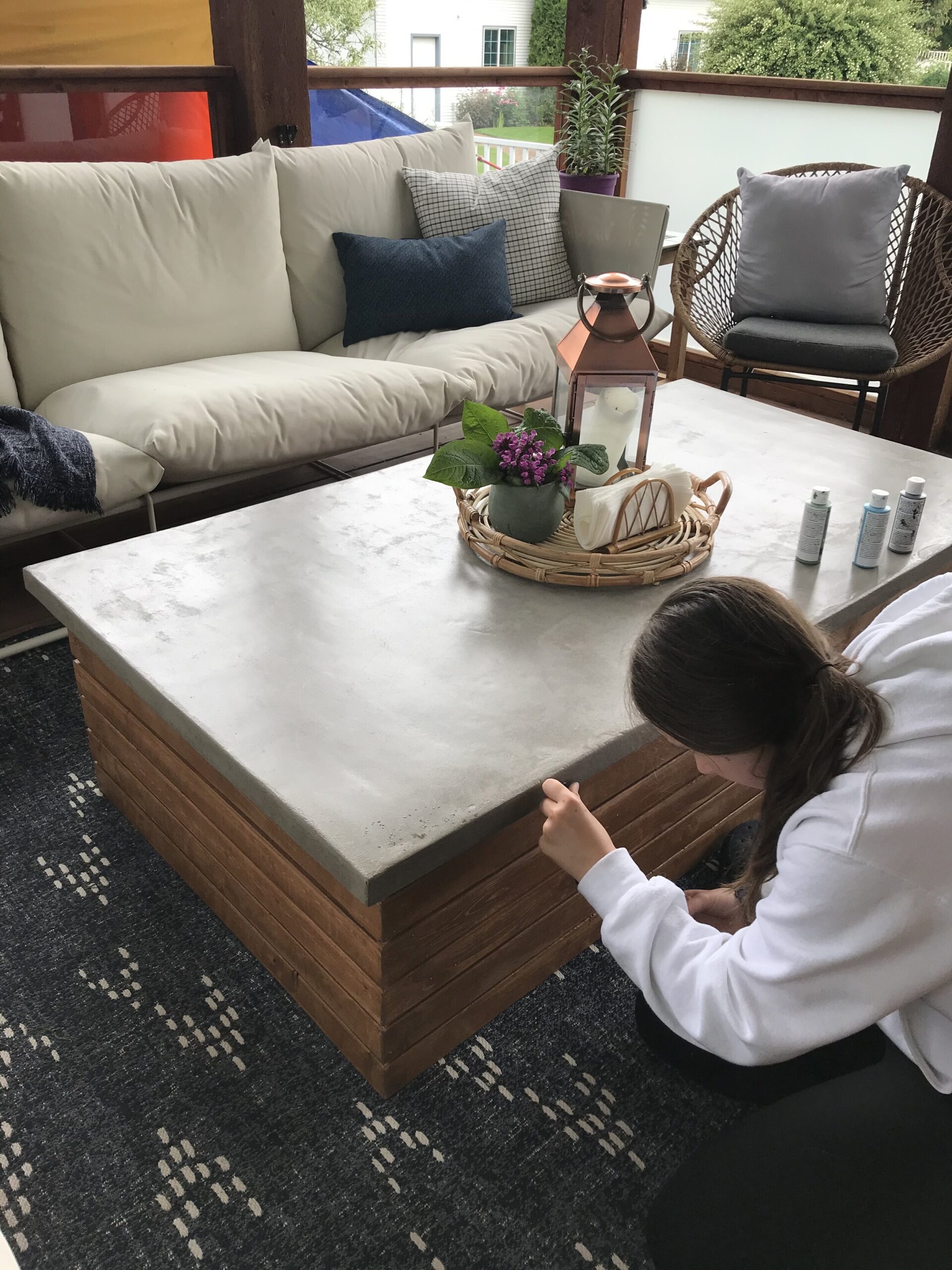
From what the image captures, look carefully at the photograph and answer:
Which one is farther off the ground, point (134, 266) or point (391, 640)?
point (134, 266)

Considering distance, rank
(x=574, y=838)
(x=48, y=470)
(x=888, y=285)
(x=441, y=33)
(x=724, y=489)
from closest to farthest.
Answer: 1. (x=574, y=838)
2. (x=724, y=489)
3. (x=48, y=470)
4. (x=888, y=285)
5. (x=441, y=33)

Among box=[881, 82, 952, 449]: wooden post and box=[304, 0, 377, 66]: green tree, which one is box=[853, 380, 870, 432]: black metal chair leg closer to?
box=[881, 82, 952, 449]: wooden post

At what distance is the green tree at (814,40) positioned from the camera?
4.28 metres

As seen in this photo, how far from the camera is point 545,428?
1.69 metres

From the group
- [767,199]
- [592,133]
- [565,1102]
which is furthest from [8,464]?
[592,133]

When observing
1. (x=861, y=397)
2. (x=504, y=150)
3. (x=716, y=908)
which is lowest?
(x=716, y=908)

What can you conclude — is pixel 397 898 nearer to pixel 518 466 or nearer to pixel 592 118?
pixel 518 466

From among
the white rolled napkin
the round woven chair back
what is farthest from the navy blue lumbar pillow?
the white rolled napkin

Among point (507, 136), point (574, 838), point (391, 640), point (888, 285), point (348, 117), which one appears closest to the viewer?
point (574, 838)

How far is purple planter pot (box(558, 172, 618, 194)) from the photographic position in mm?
4184

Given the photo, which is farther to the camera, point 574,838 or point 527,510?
point 527,510

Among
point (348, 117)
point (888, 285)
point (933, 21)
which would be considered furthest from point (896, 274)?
point (348, 117)

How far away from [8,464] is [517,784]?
1.49m

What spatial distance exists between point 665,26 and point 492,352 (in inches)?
105
